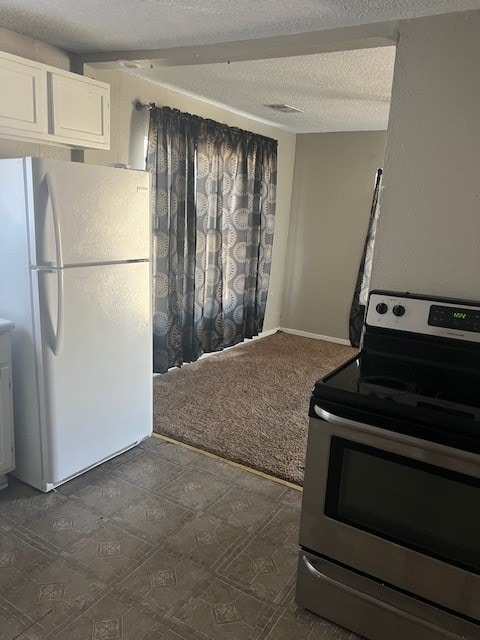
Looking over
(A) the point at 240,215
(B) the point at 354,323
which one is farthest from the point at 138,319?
(B) the point at 354,323

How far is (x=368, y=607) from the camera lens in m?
1.66

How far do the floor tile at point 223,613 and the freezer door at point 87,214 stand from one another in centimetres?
159

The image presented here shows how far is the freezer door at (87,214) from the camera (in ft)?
7.17

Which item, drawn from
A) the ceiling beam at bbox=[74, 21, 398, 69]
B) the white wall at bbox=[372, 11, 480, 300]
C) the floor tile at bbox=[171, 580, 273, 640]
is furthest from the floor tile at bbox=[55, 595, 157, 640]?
the ceiling beam at bbox=[74, 21, 398, 69]

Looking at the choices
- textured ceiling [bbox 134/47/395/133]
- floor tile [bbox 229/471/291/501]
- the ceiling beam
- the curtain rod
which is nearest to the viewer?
the ceiling beam

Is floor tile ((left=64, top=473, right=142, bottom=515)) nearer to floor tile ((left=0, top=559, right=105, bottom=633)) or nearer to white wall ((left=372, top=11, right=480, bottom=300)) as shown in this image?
floor tile ((left=0, top=559, right=105, bottom=633))

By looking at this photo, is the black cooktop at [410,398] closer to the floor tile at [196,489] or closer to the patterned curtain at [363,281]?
the floor tile at [196,489]

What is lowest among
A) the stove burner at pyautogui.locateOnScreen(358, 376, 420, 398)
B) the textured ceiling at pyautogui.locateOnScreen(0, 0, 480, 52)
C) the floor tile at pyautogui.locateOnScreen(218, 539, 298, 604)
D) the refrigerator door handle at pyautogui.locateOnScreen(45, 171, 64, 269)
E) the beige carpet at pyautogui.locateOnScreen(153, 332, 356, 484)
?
the floor tile at pyautogui.locateOnScreen(218, 539, 298, 604)

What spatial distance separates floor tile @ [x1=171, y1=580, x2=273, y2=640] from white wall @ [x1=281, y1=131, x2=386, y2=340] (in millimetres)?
3939

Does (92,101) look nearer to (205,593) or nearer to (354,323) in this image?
(205,593)

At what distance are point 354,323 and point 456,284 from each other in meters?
3.47

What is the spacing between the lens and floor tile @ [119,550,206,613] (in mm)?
1830

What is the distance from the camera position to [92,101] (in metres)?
2.69

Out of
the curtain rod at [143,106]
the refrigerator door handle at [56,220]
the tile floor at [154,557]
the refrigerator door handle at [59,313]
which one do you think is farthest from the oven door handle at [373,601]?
the curtain rod at [143,106]
